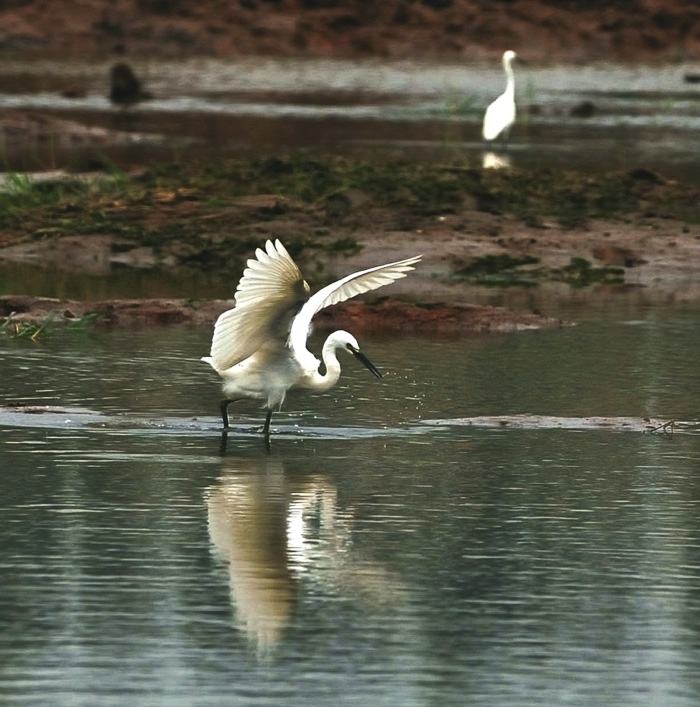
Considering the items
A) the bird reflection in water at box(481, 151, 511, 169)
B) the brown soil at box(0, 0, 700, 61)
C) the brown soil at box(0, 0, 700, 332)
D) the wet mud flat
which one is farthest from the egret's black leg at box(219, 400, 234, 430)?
the brown soil at box(0, 0, 700, 61)

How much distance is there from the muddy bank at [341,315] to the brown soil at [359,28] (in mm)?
37269

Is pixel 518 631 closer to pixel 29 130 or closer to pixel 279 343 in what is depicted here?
pixel 279 343

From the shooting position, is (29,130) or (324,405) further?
(29,130)

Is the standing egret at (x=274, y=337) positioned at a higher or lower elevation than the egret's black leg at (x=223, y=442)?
higher

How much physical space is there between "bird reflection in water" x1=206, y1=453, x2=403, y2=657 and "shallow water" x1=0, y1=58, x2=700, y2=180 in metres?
12.8

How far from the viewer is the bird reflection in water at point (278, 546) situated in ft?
23.3

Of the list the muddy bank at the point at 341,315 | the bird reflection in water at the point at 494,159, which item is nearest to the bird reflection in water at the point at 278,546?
the muddy bank at the point at 341,315

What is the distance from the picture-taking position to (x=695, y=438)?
404 inches

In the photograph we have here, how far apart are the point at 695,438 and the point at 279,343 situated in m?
1.98

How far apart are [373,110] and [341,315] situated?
20521 millimetres

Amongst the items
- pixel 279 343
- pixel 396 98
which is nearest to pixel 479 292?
pixel 279 343

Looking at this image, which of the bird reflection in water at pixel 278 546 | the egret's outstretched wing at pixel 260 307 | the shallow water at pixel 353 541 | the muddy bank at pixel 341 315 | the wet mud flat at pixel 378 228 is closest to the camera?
the shallow water at pixel 353 541

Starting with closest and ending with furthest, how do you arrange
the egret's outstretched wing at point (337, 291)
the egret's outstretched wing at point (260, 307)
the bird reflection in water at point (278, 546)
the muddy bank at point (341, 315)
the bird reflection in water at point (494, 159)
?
the bird reflection in water at point (278, 546) → the egret's outstretched wing at point (260, 307) → the egret's outstretched wing at point (337, 291) → the muddy bank at point (341, 315) → the bird reflection in water at point (494, 159)

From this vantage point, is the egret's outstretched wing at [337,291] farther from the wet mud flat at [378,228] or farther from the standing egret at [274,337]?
the wet mud flat at [378,228]
